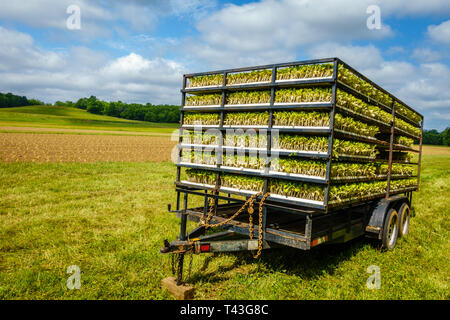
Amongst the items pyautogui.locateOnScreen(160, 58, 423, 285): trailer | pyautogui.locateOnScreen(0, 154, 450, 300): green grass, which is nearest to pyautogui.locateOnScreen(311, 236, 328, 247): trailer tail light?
pyautogui.locateOnScreen(160, 58, 423, 285): trailer

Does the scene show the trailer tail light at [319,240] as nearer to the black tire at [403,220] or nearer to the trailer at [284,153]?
the trailer at [284,153]

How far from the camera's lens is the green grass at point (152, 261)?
4188 mm

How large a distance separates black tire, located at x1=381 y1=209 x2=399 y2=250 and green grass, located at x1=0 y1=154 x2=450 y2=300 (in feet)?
0.52

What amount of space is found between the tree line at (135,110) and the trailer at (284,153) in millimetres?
95741

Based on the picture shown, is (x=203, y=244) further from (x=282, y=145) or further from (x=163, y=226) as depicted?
(x=163, y=226)

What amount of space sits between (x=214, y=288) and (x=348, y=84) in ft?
11.1

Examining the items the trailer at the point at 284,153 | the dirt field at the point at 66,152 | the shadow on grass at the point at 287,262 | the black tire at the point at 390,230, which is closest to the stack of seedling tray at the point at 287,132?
the trailer at the point at 284,153

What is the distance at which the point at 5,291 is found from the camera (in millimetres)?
3957

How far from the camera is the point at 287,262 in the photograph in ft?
17.3

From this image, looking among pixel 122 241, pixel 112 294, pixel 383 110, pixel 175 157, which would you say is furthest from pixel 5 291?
pixel 383 110

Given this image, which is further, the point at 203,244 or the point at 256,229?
the point at 256,229

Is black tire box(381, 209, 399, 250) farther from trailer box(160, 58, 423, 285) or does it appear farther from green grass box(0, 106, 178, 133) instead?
green grass box(0, 106, 178, 133)

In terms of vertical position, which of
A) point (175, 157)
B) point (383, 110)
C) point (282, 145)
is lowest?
point (175, 157)

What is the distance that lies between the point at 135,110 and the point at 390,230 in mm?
106018
